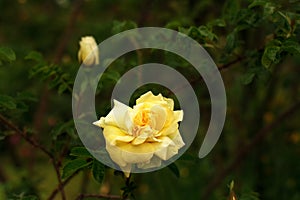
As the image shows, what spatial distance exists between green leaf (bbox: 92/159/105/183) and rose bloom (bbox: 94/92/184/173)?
0.07 m

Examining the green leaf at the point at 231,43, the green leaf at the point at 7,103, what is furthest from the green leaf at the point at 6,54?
the green leaf at the point at 231,43

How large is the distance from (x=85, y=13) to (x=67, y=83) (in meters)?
1.38

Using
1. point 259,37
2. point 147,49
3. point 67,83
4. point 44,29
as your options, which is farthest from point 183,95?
point 44,29

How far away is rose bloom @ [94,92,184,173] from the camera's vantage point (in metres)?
0.98

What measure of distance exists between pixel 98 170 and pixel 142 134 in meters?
0.15

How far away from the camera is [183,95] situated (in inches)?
56.8

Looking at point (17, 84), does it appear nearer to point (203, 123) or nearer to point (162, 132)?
point (203, 123)

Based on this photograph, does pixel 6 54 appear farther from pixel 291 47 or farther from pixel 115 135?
pixel 291 47

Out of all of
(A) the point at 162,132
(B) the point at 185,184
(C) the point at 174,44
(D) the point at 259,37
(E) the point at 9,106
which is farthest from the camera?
(B) the point at 185,184

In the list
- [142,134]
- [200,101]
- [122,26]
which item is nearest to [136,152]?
[142,134]

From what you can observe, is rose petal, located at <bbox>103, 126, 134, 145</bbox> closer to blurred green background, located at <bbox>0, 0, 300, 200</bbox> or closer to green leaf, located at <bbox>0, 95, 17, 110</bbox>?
green leaf, located at <bbox>0, 95, 17, 110</bbox>

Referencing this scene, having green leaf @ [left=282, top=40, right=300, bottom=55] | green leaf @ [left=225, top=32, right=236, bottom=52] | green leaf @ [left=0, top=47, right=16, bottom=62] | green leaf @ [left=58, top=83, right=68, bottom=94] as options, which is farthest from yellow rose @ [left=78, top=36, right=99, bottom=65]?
green leaf @ [left=282, top=40, right=300, bottom=55]

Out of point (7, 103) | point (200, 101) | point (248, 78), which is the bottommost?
point (200, 101)

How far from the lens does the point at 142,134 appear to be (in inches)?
38.5
